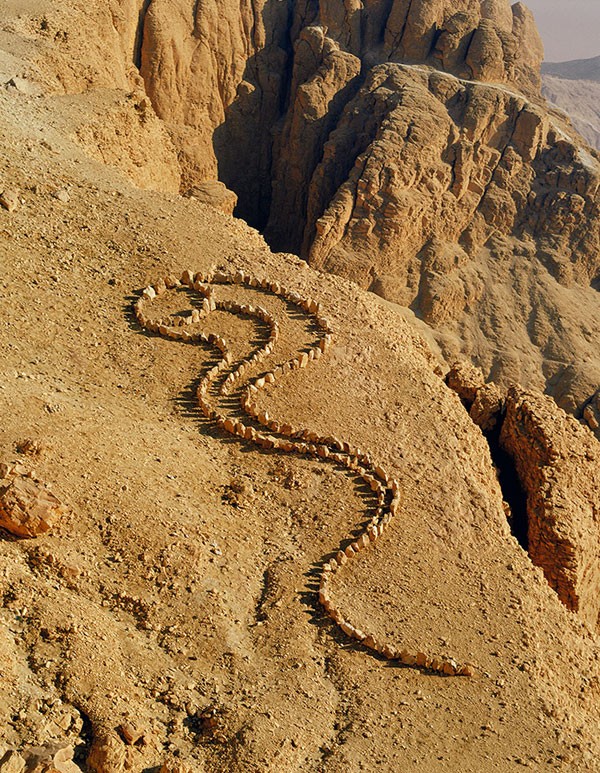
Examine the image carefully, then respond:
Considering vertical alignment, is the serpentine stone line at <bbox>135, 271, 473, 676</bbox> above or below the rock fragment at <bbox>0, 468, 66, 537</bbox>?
above

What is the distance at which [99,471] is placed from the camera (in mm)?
13391

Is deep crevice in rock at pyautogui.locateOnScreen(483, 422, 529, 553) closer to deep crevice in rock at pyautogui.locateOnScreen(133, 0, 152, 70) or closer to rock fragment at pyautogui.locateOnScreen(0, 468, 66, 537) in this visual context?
rock fragment at pyautogui.locateOnScreen(0, 468, 66, 537)

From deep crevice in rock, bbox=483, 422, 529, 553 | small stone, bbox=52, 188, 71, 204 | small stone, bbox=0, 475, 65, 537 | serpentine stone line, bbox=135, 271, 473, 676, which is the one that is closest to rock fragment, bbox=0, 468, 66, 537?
small stone, bbox=0, 475, 65, 537

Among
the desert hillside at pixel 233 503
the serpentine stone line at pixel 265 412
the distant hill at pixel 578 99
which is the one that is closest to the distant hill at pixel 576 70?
the distant hill at pixel 578 99

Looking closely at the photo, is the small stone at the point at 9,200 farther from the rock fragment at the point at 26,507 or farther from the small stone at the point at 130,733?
the small stone at the point at 130,733

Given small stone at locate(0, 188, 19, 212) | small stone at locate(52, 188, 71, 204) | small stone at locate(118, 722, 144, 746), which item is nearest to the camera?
small stone at locate(118, 722, 144, 746)

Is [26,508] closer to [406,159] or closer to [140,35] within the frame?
[140,35]

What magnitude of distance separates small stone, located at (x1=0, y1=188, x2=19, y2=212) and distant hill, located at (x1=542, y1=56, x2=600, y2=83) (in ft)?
531

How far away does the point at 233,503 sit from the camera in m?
14.4

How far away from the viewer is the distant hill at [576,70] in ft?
537

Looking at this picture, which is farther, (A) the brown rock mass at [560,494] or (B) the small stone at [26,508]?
(A) the brown rock mass at [560,494]

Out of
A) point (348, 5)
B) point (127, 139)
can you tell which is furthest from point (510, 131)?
point (127, 139)

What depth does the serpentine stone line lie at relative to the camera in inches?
513

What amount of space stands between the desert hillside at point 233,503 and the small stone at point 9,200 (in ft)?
0.51
